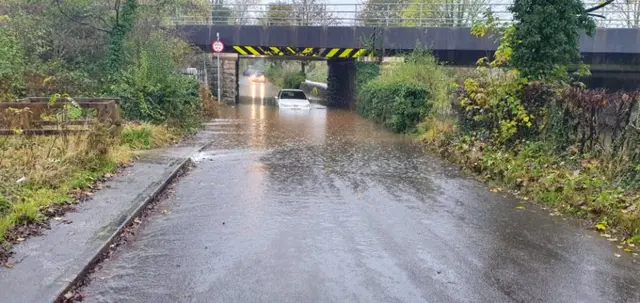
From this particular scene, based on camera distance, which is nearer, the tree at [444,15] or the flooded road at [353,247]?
the flooded road at [353,247]

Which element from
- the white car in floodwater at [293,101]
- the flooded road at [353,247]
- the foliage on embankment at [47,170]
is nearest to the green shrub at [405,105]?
the flooded road at [353,247]

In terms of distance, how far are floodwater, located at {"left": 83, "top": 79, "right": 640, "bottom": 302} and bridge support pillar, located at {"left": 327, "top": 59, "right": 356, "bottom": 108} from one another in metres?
23.5

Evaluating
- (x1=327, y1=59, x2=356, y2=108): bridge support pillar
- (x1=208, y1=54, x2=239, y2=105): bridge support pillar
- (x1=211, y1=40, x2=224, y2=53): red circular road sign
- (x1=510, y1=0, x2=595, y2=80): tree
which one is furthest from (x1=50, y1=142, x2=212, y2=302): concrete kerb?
(x1=208, y1=54, x2=239, y2=105): bridge support pillar

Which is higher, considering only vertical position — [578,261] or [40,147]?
[40,147]

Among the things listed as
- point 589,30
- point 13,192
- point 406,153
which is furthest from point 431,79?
point 13,192

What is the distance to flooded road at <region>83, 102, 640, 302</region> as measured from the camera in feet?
16.5

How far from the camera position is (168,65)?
17.4m

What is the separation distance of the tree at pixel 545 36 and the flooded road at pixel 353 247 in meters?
3.46

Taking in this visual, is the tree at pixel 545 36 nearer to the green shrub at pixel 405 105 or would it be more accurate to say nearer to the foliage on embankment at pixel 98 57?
the green shrub at pixel 405 105

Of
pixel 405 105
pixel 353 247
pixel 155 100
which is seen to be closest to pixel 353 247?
pixel 353 247

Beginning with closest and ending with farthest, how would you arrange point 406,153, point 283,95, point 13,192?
1. point 13,192
2. point 406,153
3. point 283,95

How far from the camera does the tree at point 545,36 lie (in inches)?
473

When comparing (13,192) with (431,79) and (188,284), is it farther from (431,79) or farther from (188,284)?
(431,79)

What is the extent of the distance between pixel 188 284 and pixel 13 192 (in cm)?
351
